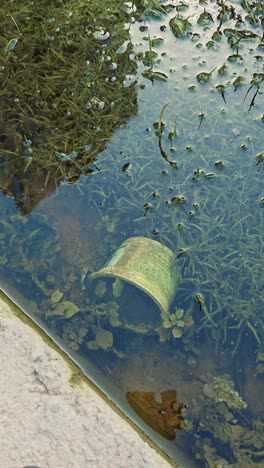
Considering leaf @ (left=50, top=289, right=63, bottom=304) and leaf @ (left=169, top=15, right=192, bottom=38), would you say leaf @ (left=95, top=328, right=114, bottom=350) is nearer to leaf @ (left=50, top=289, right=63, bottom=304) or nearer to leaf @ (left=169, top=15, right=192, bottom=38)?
leaf @ (left=50, top=289, right=63, bottom=304)

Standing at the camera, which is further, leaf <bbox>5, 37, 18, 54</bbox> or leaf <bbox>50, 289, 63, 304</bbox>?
leaf <bbox>5, 37, 18, 54</bbox>

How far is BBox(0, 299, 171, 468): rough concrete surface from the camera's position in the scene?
2.33 m

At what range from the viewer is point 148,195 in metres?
3.73

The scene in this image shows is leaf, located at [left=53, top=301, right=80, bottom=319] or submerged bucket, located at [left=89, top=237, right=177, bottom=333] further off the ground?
submerged bucket, located at [left=89, top=237, right=177, bottom=333]

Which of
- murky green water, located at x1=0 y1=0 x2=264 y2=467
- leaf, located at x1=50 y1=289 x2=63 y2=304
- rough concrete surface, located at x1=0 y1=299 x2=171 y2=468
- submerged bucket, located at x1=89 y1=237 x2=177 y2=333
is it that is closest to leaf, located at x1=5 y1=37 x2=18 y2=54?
murky green water, located at x1=0 y1=0 x2=264 y2=467

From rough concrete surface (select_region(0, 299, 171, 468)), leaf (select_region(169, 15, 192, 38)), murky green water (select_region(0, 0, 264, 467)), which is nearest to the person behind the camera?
rough concrete surface (select_region(0, 299, 171, 468))

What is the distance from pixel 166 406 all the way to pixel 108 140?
6.50 ft

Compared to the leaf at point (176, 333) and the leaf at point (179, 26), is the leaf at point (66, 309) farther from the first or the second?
the leaf at point (179, 26)

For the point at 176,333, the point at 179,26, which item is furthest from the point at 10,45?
the point at 176,333

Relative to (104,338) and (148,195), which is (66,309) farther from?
(148,195)

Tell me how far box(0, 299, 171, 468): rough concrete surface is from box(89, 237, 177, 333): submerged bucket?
2.17ft

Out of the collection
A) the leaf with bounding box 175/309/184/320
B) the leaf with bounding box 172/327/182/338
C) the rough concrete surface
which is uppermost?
the rough concrete surface

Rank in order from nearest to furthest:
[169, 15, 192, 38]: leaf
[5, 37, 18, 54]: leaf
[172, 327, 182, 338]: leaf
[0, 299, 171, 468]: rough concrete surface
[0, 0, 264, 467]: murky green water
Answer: [0, 299, 171, 468]: rough concrete surface < [0, 0, 264, 467]: murky green water < [172, 327, 182, 338]: leaf < [5, 37, 18, 54]: leaf < [169, 15, 192, 38]: leaf

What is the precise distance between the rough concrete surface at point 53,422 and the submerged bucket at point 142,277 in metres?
0.66
